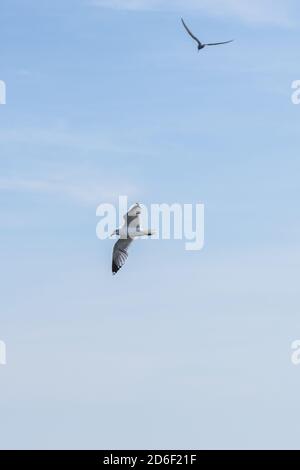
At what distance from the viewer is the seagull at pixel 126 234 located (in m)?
75.7

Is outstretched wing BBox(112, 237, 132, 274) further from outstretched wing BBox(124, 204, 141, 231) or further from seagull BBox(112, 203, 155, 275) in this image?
outstretched wing BBox(124, 204, 141, 231)

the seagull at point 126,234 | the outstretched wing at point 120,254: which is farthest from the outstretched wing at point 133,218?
the outstretched wing at point 120,254

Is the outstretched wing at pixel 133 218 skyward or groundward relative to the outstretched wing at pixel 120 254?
skyward

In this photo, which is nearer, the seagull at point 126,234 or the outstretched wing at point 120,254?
the seagull at point 126,234

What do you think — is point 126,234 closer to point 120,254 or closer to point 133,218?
point 133,218

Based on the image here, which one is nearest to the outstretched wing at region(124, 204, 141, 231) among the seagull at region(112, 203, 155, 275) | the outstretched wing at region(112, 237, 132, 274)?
the seagull at region(112, 203, 155, 275)

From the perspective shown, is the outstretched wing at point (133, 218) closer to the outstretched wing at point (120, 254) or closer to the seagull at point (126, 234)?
the seagull at point (126, 234)

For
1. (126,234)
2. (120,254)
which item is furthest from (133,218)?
(120,254)
